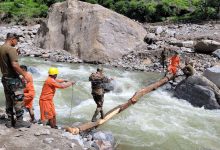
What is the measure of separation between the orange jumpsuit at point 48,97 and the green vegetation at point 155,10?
24.3 m

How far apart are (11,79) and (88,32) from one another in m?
13.7

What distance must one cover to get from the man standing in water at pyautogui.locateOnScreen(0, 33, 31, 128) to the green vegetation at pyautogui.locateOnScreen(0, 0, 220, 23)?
991 inches

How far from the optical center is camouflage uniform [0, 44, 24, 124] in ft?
24.7

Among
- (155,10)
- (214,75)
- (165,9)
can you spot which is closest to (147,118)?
(214,75)

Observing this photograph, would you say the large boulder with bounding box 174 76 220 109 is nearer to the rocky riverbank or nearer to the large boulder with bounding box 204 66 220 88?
the large boulder with bounding box 204 66 220 88

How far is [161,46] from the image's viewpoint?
21219 millimetres

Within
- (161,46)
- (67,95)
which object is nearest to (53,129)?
(67,95)

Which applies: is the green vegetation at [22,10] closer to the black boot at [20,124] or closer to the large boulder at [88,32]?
the large boulder at [88,32]

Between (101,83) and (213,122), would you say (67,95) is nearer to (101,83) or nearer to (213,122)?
(101,83)

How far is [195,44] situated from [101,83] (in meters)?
12.2

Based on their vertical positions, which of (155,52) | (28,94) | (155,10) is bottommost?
(155,52)

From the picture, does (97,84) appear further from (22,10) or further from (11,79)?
(22,10)

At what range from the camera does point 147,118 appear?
481 inches

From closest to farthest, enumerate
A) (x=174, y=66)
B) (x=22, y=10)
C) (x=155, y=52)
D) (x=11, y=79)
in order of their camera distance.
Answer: (x=11, y=79), (x=174, y=66), (x=155, y=52), (x=22, y=10)
